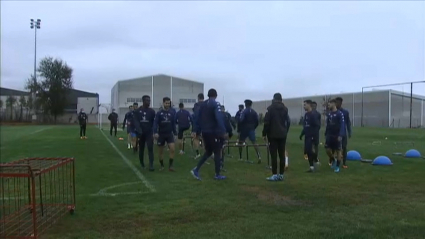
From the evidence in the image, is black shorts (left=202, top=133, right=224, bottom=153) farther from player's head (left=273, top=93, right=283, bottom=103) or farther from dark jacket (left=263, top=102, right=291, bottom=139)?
player's head (left=273, top=93, right=283, bottom=103)

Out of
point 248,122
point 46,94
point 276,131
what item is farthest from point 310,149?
point 46,94

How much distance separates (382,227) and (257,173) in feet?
18.9

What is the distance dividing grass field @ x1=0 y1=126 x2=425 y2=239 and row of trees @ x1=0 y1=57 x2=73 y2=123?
77.3m

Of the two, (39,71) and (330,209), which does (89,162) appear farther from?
(39,71)

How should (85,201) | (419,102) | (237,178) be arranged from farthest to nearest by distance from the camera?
(419,102), (237,178), (85,201)

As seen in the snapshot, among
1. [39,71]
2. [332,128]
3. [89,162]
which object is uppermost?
[39,71]

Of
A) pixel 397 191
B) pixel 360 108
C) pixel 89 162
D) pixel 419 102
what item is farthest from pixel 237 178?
pixel 360 108

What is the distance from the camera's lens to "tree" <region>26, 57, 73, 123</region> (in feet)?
276

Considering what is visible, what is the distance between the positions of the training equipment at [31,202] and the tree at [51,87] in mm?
79417

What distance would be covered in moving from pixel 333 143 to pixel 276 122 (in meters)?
2.54

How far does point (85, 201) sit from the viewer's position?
26.2 feet

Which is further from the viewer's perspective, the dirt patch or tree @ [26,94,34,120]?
tree @ [26,94,34,120]

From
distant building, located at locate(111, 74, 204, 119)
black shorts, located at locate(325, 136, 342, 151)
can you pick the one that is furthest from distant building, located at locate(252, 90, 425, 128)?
black shorts, located at locate(325, 136, 342, 151)

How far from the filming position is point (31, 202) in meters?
7.23
